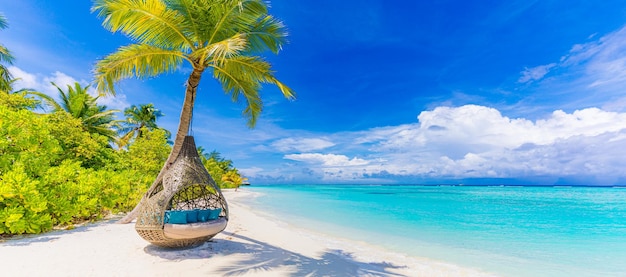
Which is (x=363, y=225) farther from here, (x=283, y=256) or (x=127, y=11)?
(x=127, y=11)

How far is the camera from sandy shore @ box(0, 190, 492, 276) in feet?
14.5

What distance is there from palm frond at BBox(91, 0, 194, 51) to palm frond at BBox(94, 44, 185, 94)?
403mm

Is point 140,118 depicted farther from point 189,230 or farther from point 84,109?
point 189,230

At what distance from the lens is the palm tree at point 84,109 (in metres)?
15.8

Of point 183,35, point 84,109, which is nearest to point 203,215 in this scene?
point 183,35

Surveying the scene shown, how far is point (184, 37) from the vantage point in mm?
6699

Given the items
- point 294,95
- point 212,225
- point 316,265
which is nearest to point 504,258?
point 316,265

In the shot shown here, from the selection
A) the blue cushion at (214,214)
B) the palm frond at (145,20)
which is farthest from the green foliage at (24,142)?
the blue cushion at (214,214)

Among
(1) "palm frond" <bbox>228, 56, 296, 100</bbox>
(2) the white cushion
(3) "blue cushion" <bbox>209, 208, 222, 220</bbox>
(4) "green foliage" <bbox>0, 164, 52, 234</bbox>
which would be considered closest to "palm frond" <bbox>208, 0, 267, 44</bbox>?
(1) "palm frond" <bbox>228, 56, 296, 100</bbox>

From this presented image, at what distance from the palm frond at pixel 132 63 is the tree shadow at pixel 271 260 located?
4031 millimetres

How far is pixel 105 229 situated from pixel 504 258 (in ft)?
34.2

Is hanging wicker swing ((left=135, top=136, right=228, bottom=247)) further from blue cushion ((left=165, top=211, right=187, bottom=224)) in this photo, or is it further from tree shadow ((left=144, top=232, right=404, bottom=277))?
tree shadow ((left=144, top=232, right=404, bottom=277))

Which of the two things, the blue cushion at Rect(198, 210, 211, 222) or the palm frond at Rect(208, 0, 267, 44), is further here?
the palm frond at Rect(208, 0, 267, 44)

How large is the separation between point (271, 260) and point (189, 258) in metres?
1.47
